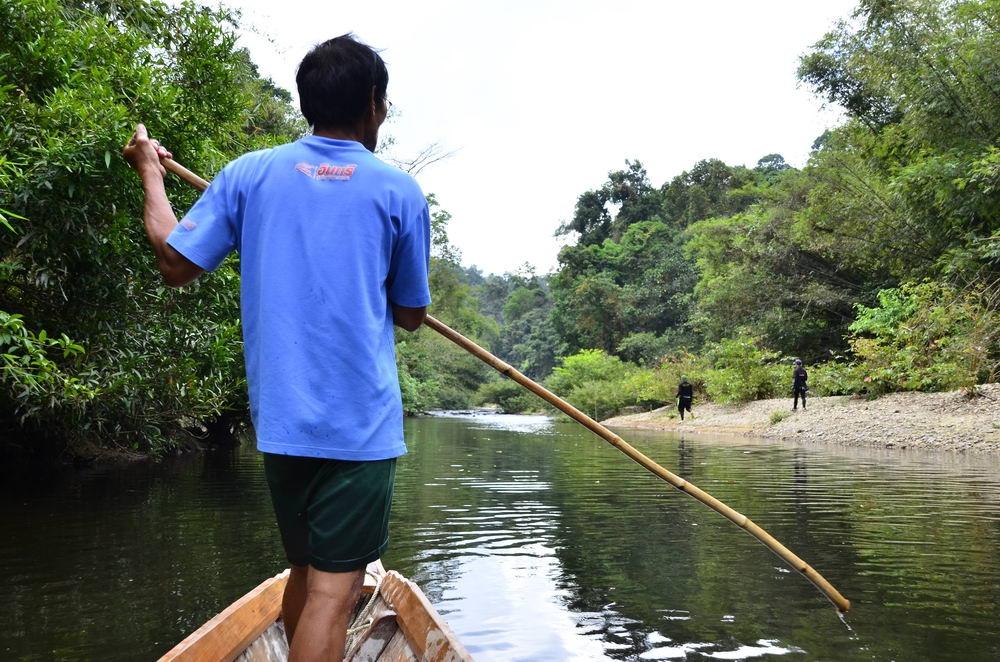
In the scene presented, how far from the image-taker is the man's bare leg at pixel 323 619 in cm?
185

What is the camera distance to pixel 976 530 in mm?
6391

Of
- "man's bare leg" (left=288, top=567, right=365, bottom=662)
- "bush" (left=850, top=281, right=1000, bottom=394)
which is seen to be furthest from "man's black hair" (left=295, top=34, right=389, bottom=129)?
"bush" (left=850, top=281, right=1000, bottom=394)

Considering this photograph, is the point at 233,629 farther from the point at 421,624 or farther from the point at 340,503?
the point at 340,503

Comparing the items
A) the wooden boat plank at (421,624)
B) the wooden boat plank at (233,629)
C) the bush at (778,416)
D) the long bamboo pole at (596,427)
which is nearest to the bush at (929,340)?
the bush at (778,416)

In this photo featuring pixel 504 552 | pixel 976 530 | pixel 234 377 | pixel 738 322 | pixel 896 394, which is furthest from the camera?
pixel 738 322

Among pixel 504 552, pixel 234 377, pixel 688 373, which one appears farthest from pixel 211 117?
pixel 688 373

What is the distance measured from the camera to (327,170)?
1.88 metres

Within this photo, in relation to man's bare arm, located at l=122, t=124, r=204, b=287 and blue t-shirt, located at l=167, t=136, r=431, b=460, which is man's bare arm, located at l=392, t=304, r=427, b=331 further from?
man's bare arm, located at l=122, t=124, r=204, b=287

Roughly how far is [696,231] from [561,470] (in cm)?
2842

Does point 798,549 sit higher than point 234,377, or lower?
lower

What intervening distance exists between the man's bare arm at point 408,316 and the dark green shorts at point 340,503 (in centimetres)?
35

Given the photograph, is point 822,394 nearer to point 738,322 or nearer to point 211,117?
point 738,322

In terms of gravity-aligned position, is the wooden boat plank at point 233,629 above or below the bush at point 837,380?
below

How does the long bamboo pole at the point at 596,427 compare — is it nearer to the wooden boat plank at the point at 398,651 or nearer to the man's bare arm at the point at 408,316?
the man's bare arm at the point at 408,316
